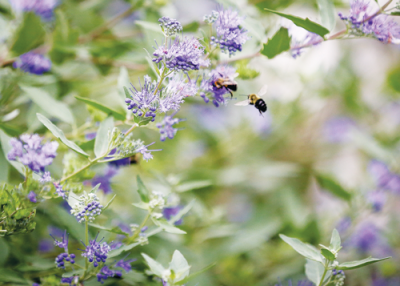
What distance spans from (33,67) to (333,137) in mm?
1716

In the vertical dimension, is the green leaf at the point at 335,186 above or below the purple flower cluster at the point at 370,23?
below

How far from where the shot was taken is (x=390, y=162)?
1.42 metres

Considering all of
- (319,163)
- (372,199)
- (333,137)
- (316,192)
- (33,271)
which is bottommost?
(316,192)

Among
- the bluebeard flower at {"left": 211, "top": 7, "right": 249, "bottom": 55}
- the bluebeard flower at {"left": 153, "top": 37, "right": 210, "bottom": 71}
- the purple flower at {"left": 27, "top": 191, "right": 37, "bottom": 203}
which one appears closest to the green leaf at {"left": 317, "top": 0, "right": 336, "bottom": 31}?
the bluebeard flower at {"left": 211, "top": 7, "right": 249, "bottom": 55}

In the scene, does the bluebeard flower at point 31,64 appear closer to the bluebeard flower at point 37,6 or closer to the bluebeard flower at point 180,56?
the bluebeard flower at point 37,6

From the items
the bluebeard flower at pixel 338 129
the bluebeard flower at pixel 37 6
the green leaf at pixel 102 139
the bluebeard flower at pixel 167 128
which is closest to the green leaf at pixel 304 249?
the bluebeard flower at pixel 167 128

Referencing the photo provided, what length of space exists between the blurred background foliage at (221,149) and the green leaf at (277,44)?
7cm

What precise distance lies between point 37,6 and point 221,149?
1053 mm

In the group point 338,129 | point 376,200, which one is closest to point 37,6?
point 376,200

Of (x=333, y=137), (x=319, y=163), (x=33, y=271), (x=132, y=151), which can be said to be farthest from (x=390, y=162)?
(x=33, y=271)

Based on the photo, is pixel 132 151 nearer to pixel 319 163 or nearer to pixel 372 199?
pixel 372 199

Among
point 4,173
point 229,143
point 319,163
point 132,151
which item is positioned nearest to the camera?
point 132,151

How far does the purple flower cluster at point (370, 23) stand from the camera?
75 centimetres

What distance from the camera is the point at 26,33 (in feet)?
3.36
